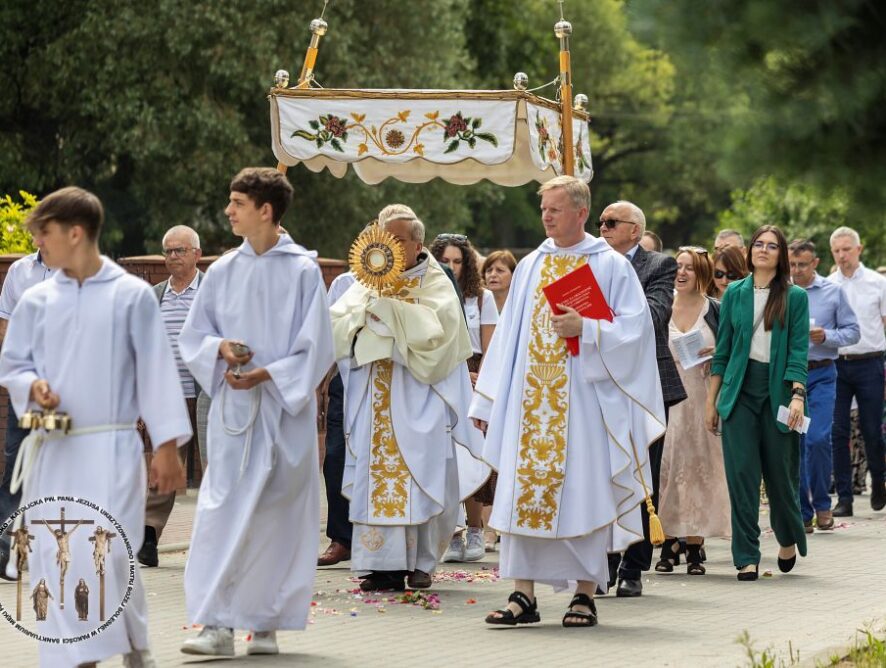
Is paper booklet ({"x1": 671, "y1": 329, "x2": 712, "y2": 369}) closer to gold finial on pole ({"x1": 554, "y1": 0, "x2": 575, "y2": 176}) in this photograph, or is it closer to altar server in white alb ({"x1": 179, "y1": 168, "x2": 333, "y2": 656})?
gold finial on pole ({"x1": 554, "y1": 0, "x2": 575, "y2": 176})

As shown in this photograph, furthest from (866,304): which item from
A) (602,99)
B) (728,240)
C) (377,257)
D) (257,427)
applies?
(602,99)

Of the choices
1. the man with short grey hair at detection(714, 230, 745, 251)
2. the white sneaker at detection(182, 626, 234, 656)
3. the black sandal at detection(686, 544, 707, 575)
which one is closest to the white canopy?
the man with short grey hair at detection(714, 230, 745, 251)

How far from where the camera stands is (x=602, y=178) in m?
65.8

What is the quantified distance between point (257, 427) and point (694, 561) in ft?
13.8

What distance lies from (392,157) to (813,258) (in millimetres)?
3326

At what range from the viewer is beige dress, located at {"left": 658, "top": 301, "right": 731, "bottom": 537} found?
11.2 metres

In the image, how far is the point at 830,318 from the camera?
1348 centimetres

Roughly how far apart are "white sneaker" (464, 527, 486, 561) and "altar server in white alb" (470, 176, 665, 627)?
8.63ft

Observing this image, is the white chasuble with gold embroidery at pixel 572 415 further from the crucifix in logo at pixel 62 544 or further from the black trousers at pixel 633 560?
the crucifix in logo at pixel 62 544

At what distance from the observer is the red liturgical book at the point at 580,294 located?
345 inches

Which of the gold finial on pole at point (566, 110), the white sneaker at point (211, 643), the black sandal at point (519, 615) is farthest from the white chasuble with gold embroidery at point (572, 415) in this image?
the gold finial on pole at point (566, 110)

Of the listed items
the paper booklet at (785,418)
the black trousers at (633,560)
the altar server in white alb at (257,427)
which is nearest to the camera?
the altar server in white alb at (257,427)

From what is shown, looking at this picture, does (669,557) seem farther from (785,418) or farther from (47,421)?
(47,421)

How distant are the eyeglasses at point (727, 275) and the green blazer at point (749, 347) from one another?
1.27 metres
